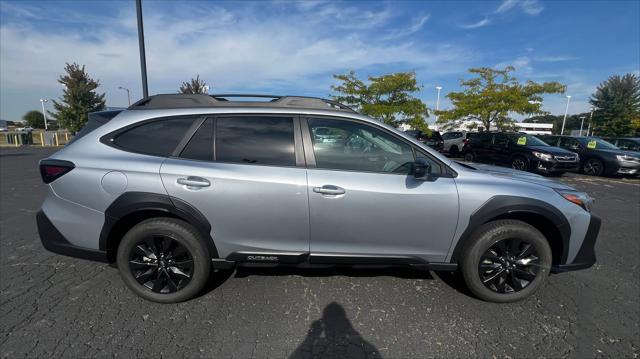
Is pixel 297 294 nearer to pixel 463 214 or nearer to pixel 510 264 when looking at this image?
pixel 463 214

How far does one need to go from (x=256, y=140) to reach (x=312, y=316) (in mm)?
1594

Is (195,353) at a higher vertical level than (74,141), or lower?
lower

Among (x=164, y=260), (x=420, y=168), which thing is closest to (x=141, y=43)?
(x=164, y=260)

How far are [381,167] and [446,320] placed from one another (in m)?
1.41

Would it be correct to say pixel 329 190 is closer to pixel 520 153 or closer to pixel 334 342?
pixel 334 342

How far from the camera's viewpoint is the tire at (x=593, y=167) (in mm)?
11078

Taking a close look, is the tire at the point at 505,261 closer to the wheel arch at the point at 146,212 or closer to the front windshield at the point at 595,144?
the wheel arch at the point at 146,212

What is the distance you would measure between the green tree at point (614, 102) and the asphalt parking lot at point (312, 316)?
169 ft

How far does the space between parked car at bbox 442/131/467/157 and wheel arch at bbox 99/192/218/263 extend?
54.5 feet

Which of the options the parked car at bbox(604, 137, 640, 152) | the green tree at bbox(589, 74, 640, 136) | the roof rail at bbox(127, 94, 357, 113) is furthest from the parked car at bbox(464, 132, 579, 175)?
the green tree at bbox(589, 74, 640, 136)

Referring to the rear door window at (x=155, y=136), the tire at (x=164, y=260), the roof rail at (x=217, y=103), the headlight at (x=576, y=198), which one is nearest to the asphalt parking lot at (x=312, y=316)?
the tire at (x=164, y=260)

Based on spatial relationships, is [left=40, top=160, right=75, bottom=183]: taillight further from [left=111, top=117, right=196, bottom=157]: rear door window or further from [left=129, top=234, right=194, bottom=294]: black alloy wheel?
[left=129, top=234, right=194, bottom=294]: black alloy wheel

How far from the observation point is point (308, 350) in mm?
2145

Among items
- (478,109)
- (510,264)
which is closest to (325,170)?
(510,264)
